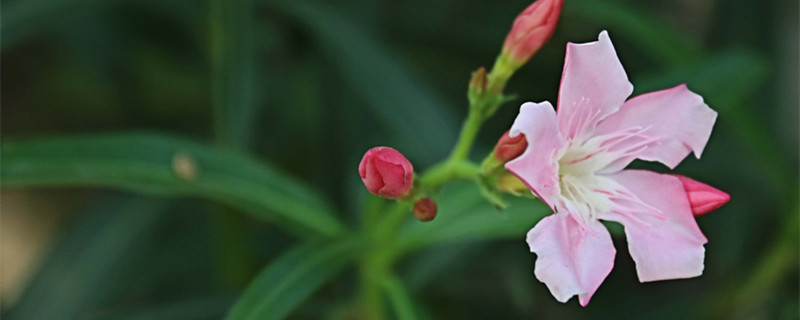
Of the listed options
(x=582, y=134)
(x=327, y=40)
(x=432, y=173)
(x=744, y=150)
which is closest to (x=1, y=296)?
(x=327, y=40)

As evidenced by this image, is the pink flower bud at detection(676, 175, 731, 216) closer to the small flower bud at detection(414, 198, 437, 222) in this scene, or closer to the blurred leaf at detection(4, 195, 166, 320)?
the small flower bud at detection(414, 198, 437, 222)

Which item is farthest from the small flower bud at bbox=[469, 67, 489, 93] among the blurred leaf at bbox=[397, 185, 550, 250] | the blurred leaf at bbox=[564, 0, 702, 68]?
the blurred leaf at bbox=[564, 0, 702, 68]

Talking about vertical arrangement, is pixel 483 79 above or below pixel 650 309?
above

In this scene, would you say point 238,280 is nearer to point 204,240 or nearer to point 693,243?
point 204,240

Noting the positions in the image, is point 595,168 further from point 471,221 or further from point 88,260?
point 88,260

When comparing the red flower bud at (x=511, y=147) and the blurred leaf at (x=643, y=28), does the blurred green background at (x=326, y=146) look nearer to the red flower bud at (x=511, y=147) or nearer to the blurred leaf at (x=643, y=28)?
the blurred leaf at (x=643, y=28)

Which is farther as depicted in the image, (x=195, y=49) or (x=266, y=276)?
(x=195, y=49)

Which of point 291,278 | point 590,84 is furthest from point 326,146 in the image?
point 590,84
